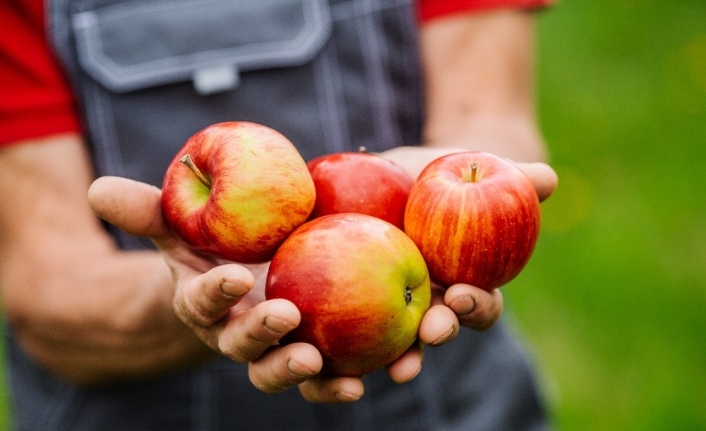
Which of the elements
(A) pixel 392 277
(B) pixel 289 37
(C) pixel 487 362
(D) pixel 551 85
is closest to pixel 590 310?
(C) pixel 487 362

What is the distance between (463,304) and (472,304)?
0.02 meters

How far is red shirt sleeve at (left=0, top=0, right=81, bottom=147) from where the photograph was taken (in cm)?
180

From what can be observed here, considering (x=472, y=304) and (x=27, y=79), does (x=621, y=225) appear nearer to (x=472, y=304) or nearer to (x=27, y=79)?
(x=472, y=304)

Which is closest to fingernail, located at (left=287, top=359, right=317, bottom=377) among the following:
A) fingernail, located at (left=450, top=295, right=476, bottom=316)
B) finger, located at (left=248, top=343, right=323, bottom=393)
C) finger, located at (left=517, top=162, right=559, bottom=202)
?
finger, located at (left=248, top=343, right=323, bottom=393)

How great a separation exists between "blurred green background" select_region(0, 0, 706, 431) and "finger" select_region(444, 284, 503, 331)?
170 centimetres

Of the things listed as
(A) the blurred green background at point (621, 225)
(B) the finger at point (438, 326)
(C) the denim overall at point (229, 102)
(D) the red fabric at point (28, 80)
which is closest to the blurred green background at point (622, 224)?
(A) the blurred green background at point (621, 225)

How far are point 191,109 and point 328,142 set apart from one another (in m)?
0.36

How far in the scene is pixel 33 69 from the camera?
1.82 m

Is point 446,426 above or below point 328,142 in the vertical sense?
below

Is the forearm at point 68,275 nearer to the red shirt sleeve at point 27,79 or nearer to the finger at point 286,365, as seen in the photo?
the red shirt sleeve at point 27,79

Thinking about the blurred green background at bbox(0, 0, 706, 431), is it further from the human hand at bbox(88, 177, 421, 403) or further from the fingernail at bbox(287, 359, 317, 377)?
the fingernail at bbox(287, 359, 317, 377)

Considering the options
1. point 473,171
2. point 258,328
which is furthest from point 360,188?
point 258,328

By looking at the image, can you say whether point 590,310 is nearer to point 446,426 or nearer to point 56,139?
point 446,426

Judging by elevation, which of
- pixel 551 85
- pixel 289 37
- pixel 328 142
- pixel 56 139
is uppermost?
pixel 289 37
